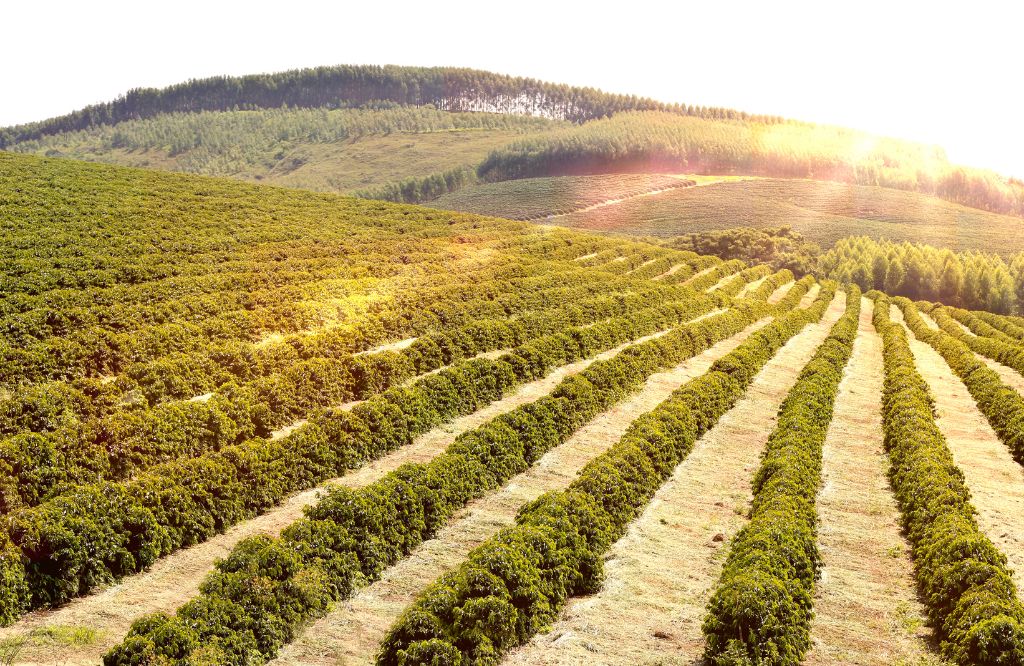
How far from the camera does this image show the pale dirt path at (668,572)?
15422 mm

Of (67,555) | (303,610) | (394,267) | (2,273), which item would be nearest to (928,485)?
(303,610)

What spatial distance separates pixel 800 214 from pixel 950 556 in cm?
14426

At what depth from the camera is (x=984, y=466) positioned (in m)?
28.8

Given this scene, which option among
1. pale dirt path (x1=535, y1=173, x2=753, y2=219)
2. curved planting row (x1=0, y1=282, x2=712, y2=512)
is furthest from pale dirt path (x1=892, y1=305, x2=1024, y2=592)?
pale dirt path (x1=535, y1=173, x2=753, y2=219)

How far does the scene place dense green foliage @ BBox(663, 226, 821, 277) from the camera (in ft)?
368

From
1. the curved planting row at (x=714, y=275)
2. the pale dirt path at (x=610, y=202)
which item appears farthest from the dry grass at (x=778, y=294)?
the pale dirt path at (x=610, y=202)

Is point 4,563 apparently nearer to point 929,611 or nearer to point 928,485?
point 929,611

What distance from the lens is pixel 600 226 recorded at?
147 m

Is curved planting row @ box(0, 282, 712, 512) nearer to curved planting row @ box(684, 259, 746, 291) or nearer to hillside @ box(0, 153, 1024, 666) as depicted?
hillside @ box(0, 153, 1024, 666)

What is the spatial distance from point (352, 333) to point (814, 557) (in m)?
23.3

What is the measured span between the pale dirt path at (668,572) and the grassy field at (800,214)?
11454 centimetres

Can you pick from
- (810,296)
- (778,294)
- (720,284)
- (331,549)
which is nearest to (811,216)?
(810,296)

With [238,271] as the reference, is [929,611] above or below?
below

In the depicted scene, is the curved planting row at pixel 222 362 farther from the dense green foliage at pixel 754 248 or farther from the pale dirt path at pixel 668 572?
the dense green foliage at pixel 754 248
